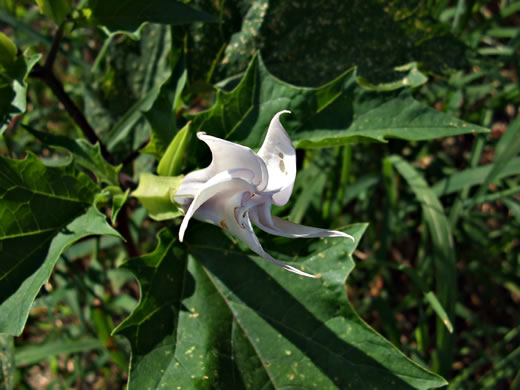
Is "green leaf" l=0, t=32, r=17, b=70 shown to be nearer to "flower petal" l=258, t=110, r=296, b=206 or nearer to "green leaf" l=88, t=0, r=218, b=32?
"green leaf" l=88, t=0, r=218, b=32

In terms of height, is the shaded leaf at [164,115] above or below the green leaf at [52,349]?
above

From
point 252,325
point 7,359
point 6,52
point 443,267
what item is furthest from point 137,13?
point 443,267

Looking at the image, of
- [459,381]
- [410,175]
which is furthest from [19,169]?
[459,381]

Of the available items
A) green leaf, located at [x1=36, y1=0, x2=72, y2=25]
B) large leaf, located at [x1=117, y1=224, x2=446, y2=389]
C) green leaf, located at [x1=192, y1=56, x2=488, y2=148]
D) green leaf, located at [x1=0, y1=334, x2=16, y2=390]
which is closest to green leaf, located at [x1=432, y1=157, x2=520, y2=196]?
green leaf, located at [x1=192, y1=56, x2=488, y2=148]

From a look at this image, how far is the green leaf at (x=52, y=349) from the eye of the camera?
6.00ft

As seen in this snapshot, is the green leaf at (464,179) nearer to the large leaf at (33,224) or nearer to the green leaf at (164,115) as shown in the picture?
the green leaf at (164,115)

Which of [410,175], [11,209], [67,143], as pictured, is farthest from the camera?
[410,175]

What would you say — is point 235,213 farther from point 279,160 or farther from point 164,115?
point 164,115

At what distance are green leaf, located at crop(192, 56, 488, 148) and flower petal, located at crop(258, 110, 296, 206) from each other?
37 cm

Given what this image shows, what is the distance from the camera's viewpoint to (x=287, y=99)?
1.28 meters

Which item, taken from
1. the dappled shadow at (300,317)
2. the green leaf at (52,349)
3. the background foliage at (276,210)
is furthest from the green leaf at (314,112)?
the green leaf at (52,349)

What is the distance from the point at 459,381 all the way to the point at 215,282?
1001 millimetres

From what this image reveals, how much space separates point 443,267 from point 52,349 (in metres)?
1.36

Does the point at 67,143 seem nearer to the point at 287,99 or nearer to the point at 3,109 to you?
the point at 3,109
